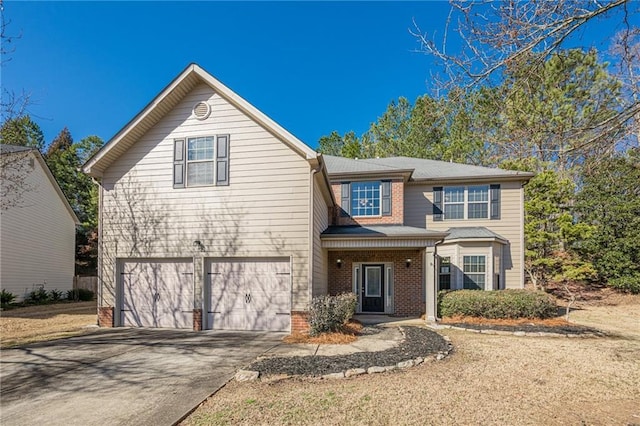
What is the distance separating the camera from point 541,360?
7156 mm

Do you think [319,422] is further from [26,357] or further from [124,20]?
[124,20]

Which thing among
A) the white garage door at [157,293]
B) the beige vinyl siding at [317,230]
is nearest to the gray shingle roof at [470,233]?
the beige vinyl siding at [317,230]

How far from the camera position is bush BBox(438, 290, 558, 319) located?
38.1 ft

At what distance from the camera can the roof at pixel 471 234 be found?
45.0 feet

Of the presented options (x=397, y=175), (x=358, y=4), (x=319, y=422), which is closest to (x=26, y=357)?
(x=319, y=422)

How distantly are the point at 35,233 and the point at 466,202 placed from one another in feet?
70.7

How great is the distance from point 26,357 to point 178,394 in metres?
4.62

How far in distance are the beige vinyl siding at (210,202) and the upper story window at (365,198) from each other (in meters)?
5.30

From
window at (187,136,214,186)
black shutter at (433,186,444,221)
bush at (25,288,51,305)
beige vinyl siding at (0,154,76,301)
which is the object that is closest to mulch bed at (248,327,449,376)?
window at (187,136,214,186)

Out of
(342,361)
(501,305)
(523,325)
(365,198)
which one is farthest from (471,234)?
(342,361)

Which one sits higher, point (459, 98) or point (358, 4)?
point (358, 4)

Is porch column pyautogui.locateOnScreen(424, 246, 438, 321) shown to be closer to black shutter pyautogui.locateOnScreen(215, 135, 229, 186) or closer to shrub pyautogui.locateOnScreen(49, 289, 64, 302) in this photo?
black shutter pyautogui.locateOnScreen(215, 135, 229, 186)

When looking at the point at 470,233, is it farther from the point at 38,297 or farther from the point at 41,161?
the point at 41,161

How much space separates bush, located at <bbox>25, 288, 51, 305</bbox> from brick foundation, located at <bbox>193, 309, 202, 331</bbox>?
1317 cm
